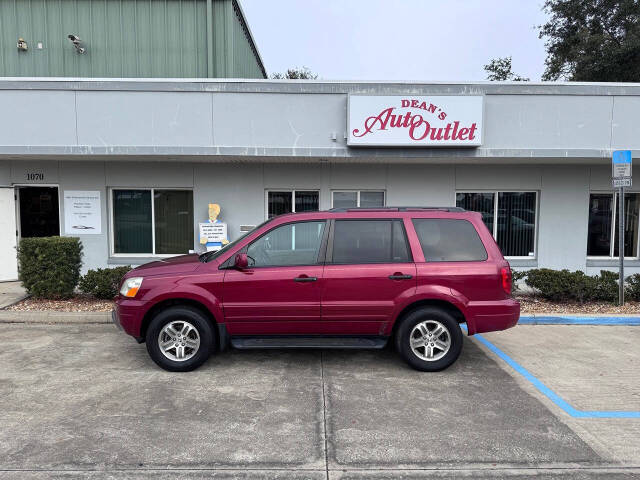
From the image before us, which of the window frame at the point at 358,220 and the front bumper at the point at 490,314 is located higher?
the window frame at the point at 358,220

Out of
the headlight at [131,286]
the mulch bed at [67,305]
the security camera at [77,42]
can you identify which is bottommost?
the mulch bed at [67,305]

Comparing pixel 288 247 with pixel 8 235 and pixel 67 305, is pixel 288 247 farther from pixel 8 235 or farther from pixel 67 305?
pixel 8 235

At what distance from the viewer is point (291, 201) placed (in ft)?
34.6

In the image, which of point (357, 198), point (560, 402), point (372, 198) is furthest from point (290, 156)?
point (560, 402)

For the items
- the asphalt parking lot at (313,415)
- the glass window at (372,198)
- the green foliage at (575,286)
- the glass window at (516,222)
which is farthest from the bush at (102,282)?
the glass window at (516,222)

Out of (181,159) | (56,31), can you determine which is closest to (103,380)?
(181,159)

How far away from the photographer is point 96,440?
3.84 m

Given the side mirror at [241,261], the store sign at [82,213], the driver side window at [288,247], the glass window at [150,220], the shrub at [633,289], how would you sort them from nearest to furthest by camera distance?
the side mirror at [241,261]
the driver side window at [288,247]
the shrub at [633,289]
the store sign at [82,213]
the glass window at [150,220]

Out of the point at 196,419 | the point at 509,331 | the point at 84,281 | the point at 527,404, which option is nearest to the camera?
the point at 196,419

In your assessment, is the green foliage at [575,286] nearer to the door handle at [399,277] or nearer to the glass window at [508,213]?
the glass window at [508,213]

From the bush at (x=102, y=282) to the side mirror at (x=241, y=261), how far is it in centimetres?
426

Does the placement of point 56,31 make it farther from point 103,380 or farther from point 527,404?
point 527,404

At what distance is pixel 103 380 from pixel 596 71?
27.1 metres

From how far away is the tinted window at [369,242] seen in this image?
5477mm
